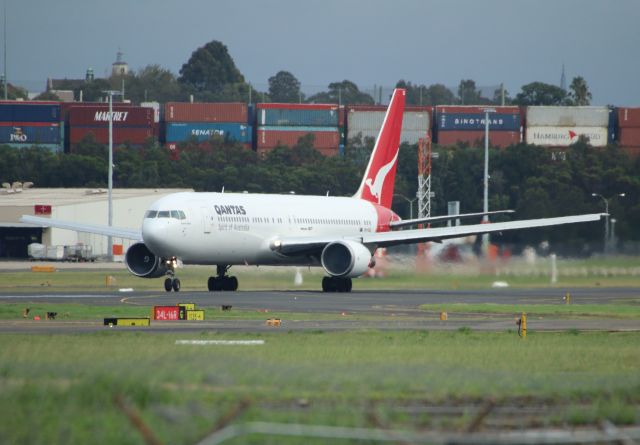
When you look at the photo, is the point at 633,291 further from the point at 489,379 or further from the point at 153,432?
the point at 153,432

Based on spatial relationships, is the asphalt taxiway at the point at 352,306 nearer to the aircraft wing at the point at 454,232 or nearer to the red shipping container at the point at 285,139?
the aircraft wing at the point at 454,232

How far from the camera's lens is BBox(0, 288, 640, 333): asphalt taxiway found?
32.0 meters

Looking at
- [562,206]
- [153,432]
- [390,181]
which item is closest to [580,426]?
[153,432]

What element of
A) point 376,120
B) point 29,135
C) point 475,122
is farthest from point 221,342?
point 376,120

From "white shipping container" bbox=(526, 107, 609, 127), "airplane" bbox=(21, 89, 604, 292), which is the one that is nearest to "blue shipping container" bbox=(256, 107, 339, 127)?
"white shipping container" bbox=(526, 107, 609, 127)

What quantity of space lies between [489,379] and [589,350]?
874cm

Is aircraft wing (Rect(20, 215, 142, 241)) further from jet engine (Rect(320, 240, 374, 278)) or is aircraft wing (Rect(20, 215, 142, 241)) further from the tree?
the tree

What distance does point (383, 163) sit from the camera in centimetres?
6316

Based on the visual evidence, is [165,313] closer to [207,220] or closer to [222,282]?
[207,220]

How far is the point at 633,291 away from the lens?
55.3 metres

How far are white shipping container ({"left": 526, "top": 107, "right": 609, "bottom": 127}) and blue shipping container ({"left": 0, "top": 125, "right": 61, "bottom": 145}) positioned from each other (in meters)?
56.0

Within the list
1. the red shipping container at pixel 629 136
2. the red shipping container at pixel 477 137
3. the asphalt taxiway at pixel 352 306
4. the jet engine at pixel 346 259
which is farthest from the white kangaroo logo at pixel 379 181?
the red shipping container at pixel 629 136

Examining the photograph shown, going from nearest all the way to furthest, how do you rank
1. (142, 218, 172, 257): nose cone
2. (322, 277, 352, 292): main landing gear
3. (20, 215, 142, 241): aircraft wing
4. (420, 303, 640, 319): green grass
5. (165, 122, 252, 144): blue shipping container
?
(420, 303, 640, 319): green grass < (142, 218, 172, 257): nose cone < (322, 277, 352, 292): main landing gear < (20, 215, 142, 241): aircraft wing < (165, 122, 252, 144): blue shipping container

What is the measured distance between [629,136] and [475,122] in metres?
18.0
